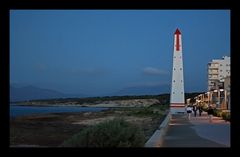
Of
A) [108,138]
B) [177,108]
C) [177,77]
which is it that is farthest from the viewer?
[177,108]

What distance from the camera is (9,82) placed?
22.9ft

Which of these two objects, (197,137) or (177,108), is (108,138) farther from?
(177,108)

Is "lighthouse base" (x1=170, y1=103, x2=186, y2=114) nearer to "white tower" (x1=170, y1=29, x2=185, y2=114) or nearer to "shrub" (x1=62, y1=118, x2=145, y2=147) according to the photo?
"white tower" (x1=170, y1=29, x2=185, y2=114)

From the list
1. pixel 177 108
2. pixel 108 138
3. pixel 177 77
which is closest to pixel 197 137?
pixel 108 138

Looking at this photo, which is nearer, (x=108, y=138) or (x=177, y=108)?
(x=108, y=138)

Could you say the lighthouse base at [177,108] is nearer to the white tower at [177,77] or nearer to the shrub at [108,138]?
the white tower at [177,77]

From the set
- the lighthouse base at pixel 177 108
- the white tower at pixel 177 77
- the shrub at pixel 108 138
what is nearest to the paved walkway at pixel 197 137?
the shrub at pixel 108 138

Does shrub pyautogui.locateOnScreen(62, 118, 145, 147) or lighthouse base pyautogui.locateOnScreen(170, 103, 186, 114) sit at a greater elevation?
shrub pyautogui.locateOnScreen(62, 118, 145, 147)

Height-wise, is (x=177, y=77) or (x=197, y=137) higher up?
(x=177, y=77)

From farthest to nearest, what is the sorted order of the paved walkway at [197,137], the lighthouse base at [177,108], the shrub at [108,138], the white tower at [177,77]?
1. the lighthouse base at [177,108]
2. the white tower at [177,77]
3. the paved walkway at [197,137]
4. the shrub at [108,138]

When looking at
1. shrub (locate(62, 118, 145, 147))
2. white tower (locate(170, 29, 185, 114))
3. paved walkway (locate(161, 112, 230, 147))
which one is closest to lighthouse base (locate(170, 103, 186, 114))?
white tower (locate(170, 29, 185, 114))
